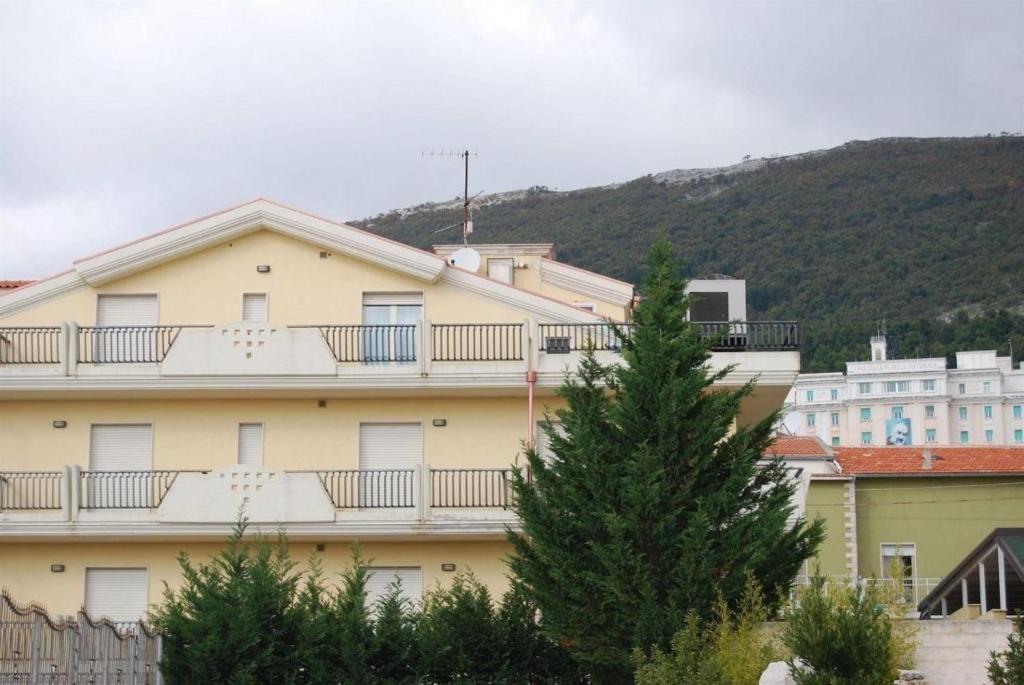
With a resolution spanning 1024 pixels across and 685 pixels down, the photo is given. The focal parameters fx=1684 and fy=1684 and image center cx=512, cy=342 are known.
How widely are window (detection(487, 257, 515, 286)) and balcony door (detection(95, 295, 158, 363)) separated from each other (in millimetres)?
10156

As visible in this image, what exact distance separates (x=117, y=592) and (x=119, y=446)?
10.1 feet

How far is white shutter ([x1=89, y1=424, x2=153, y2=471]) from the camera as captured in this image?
35.6 m

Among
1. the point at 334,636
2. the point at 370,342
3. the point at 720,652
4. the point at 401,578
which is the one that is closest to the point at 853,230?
the point at 370,342

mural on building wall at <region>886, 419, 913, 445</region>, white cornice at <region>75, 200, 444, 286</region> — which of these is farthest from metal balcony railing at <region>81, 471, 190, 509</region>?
mural on building wall at <region>886, 419, 913, 445</region>

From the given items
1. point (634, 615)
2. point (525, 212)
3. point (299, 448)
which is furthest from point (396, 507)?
point (525, 212)

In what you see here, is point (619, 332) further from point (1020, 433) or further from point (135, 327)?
point (1020, 433)

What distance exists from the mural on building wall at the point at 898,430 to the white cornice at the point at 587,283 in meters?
142

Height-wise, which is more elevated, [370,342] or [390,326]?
[390,326]

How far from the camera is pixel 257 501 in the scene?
33750 mm

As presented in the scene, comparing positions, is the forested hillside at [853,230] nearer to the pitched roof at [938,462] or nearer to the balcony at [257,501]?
the pitched roof at [938,462]

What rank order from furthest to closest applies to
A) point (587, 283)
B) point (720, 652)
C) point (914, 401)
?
1. point (914, 401)
2. point (587, 283)
3. point (720, 652)

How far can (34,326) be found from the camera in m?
35.8

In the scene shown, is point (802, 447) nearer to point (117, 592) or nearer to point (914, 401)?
point (117, 592)

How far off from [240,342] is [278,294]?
2025 mm
